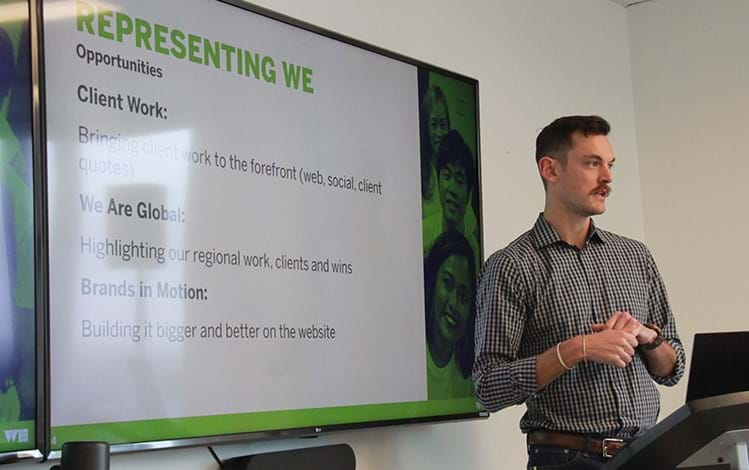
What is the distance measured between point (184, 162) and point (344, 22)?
958 mm

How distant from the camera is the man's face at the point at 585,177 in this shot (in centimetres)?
278

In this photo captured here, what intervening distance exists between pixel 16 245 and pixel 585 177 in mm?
1420

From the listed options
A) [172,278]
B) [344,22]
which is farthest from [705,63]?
[172,278]

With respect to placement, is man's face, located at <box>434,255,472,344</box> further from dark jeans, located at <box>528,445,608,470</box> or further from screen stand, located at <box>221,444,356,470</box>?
dark jeans, located at <box>528,445,608,470</box>

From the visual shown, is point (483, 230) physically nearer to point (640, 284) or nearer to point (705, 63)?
point (640, 284)

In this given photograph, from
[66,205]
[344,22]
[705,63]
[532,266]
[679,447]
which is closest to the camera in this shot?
[679,447]

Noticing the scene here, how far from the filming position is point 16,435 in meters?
2.23

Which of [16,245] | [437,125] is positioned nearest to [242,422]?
[16,245]

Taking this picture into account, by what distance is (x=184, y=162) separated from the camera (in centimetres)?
270

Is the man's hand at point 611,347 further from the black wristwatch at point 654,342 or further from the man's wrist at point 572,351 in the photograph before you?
the black wristwatch at point 654,342

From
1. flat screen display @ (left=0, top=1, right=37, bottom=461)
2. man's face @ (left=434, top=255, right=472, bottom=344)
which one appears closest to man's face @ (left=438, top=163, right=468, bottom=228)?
man's face @ (left=434, top=255, right=472, bottom=344)

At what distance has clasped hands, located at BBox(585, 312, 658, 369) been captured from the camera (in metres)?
2.45

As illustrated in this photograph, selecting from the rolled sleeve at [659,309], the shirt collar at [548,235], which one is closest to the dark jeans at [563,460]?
the rolled sleeve at [659,309]

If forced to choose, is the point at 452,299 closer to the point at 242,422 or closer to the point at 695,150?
the point at 242,422
